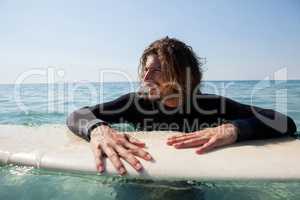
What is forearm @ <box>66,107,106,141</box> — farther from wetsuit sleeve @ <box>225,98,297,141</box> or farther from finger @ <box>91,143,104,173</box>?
wetsuit sleeve @ <box>225,98,297,141</box>

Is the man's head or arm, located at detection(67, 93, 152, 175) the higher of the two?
the man's head

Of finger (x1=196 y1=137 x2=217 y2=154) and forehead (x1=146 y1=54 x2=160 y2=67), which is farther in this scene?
forehead (x1=146 y1=54 x2=160 y2=67)

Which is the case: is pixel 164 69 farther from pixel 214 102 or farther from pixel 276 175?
pixel 276 175

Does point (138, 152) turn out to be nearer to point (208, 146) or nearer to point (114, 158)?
point (114, 158)

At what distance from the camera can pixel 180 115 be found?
7.31ft

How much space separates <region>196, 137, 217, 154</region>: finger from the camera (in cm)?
166

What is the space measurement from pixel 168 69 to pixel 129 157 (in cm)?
97

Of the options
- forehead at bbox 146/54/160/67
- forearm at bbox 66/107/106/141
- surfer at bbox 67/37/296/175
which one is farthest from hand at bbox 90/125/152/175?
forehead at bbox 146/54/160/67

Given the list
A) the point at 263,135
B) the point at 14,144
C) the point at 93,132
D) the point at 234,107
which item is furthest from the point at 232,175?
the point at 14,144

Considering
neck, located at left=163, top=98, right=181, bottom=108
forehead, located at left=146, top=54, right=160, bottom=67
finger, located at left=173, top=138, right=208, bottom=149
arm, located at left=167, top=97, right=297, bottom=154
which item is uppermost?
forehead, located at left=146, top=54, right=160, bottom=67

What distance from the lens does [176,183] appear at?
1.61 m

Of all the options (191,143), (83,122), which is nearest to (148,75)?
(83,122)

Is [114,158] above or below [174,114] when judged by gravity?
below

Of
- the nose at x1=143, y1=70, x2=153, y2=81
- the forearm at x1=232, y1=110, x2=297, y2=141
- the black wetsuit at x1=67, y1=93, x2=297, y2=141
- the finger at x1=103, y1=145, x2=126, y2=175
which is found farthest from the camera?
the nose at x1=143, y1=70, x2=153, y2=81
